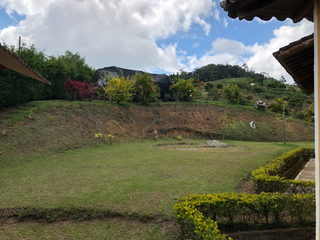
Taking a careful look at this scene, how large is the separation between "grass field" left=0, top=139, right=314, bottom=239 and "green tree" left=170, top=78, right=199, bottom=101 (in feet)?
42.6

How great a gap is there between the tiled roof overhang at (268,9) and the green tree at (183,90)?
18.5 metres

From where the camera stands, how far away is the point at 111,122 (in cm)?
1446

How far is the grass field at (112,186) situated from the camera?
333cm

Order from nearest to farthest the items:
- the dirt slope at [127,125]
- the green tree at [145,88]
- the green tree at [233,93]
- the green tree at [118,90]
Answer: the dirt slope at [127,125], the green tree at [118,90], the green tree at [145,88], the green tree at [233,93]

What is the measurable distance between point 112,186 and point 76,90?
11772mm

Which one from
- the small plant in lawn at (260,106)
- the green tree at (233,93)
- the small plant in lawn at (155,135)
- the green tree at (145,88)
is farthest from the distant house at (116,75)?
the small plant in lawn at (260,106)

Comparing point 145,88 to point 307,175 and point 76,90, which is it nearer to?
point 76,90

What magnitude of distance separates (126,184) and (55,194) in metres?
1.50

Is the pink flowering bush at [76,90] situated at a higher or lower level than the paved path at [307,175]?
higher

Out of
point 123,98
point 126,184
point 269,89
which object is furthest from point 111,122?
point 269,89

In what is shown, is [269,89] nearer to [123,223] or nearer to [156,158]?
[156,158]

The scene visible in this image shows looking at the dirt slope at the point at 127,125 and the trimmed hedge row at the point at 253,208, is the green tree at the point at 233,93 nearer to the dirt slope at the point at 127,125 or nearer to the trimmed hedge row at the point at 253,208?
the dirt slope at the point at 127,125

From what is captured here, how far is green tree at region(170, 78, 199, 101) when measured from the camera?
2052 centimetres

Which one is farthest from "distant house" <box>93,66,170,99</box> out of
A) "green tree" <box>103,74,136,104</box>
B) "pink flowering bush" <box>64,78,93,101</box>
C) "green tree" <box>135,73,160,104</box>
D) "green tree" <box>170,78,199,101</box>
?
"pink flowering bush" <box>64,78,93,101</box>
